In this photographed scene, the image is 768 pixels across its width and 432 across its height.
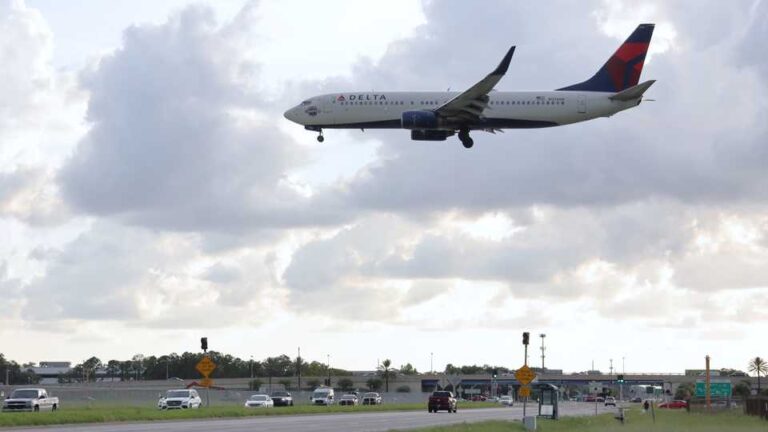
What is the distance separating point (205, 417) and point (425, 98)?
87.1 ft

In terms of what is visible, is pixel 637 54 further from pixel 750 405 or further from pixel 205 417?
pixel 205 417

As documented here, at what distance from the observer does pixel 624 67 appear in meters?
89.2

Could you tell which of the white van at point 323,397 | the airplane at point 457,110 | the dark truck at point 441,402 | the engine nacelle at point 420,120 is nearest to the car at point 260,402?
the white van at point 323,397

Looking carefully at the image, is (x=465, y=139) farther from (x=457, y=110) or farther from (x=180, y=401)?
(x=180, y=401)

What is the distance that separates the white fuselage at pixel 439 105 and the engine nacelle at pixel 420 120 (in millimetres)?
3809

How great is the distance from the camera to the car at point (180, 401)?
75.1 meters

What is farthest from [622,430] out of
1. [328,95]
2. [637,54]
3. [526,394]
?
[637,54]

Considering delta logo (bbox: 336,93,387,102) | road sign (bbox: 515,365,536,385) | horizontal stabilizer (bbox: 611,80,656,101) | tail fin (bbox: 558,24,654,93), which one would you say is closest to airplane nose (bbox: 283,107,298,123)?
delta logo (bbox: 336,93,387,102)

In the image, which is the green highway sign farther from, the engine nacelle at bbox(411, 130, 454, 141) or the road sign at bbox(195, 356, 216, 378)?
the road sign at bbox(195, 356, 216, 378)

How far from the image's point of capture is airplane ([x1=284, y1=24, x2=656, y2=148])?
2948 inches

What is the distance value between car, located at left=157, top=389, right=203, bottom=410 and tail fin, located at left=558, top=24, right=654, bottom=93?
103 ft

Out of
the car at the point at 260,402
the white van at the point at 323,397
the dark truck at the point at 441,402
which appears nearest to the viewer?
the car at the point at 260,402

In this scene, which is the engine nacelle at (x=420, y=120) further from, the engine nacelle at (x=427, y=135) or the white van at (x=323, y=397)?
the white van at (x=323, y=397)

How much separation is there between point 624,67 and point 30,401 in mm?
47143
